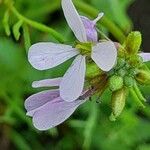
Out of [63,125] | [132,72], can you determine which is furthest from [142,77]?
[63,125]

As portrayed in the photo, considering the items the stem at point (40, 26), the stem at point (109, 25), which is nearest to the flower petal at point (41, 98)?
the stem at point (40, 26)

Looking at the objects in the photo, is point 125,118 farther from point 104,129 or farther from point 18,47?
point 18,47

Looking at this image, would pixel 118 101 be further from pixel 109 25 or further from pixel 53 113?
pixel 109 25

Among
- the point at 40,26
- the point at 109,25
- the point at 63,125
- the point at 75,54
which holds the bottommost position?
the point at 63,125

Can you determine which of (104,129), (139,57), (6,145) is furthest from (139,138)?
(139,57)

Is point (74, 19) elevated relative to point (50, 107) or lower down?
elevated

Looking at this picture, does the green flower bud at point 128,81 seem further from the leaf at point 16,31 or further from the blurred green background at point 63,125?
the blurred green background at point 63,125

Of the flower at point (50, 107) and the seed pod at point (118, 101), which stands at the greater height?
the flower at point (50, 107)
